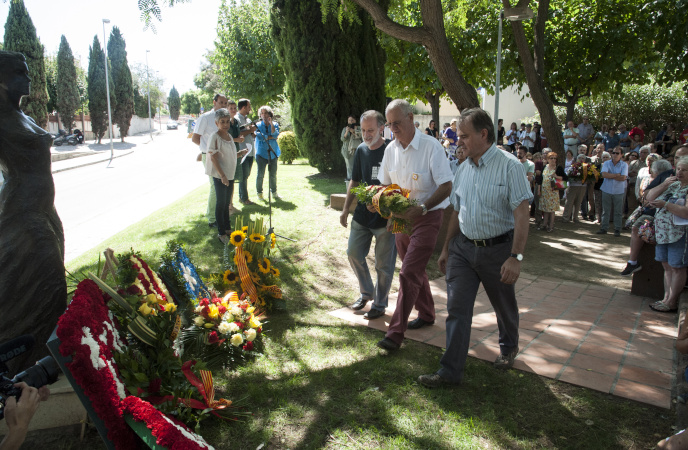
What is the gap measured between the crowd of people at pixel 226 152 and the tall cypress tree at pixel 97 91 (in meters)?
39.0

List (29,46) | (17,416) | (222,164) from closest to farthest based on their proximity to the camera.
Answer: (17,416)
(222,164)
(29,46)

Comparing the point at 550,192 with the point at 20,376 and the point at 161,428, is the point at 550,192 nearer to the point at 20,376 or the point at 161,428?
the point at 161,428

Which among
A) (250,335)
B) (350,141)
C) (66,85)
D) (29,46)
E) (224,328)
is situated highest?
(29,46)

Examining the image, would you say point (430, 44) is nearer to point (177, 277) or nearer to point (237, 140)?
point (237, 140)

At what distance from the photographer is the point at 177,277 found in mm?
4645

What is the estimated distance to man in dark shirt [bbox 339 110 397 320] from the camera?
5.34 m

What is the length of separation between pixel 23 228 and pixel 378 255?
3217 millimetres

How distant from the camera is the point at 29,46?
3419cm

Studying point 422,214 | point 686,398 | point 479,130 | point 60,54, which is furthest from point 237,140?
point 60,54

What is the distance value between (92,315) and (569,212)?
478 inches

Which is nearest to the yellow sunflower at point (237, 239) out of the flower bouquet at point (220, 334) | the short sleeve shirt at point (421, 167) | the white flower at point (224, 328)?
the flower bouquet at point (220, 334)

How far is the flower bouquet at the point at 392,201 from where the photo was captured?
4.46m

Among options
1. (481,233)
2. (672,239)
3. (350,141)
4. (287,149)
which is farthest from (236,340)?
(287,149)

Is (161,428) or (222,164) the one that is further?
(222,164)
